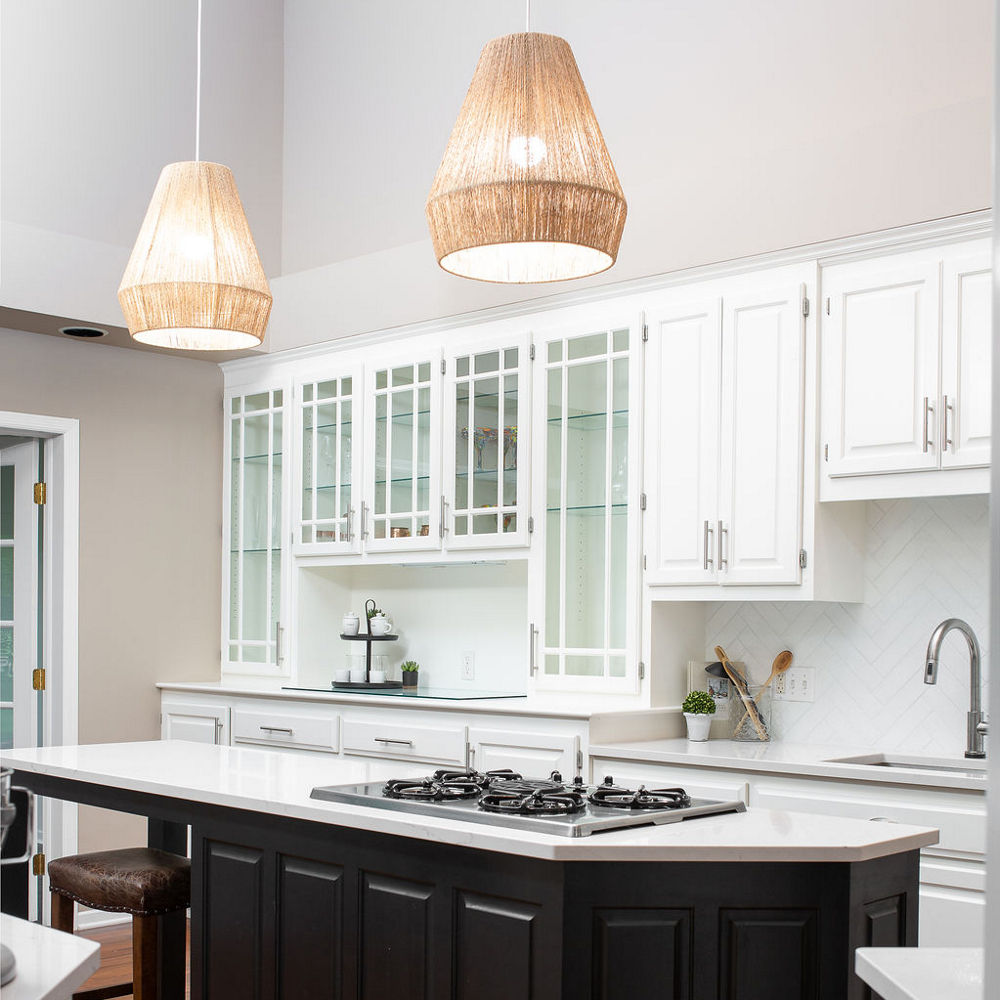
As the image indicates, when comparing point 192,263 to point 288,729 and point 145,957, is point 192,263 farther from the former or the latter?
point 288,729

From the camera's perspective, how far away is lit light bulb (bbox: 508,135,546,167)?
7.54 ft

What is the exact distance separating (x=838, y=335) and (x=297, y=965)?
2.32m

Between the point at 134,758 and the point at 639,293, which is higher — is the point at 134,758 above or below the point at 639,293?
below

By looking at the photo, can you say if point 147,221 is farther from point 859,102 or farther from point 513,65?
point 859,102

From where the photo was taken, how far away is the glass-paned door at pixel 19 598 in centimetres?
518

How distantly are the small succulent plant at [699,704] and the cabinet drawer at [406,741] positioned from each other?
800 mm

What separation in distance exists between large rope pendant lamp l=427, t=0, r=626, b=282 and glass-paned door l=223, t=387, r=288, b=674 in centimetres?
321

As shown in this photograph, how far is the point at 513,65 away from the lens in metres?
2.37

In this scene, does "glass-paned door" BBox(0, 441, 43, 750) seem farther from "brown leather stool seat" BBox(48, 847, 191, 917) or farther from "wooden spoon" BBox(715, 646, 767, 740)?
"wooden spoon" BBox(715, 646, 767, 740)

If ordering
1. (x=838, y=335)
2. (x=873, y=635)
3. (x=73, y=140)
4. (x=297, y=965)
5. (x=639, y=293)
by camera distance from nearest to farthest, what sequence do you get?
(x=297, y=965), (x=838, y=335), (x=873, y=635), (x=639, y=293), (x=73, y=140)

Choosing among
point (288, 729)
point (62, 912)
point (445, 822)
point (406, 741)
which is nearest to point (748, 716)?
point (406, 741)

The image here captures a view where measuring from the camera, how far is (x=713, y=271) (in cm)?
403

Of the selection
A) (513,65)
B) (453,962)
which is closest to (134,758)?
(453,962)

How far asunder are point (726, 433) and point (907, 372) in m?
0.63
